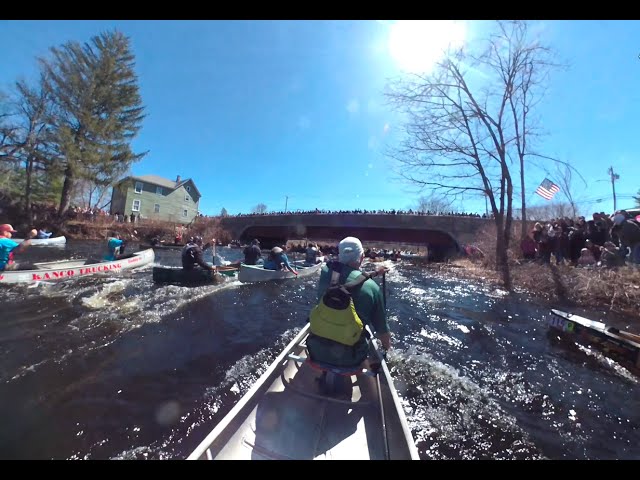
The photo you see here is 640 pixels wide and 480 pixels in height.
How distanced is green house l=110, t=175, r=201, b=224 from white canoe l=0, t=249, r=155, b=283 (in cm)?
2886

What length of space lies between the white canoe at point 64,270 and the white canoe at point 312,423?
1038 centimetres

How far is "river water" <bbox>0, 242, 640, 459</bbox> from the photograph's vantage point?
123 inches

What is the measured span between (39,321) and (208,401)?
5257mm

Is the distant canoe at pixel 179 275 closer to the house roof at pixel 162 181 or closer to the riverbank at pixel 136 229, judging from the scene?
the riverbank at pixel 136 229

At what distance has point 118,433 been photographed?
306 centimetres

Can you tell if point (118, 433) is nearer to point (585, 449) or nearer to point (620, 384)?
point (585, 449)

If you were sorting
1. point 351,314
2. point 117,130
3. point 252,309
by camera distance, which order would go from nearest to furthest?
1. point 351,314
2. point 252,309
3. point 117,130

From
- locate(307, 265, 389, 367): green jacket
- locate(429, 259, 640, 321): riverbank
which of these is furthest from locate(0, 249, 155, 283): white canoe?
locate(429, 259, 640, 321): riverbank

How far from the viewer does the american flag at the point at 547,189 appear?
1486cm

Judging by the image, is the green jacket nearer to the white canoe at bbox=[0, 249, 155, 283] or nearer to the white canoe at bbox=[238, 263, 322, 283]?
the white canoe at bbox=[238, 263, 322, 283]

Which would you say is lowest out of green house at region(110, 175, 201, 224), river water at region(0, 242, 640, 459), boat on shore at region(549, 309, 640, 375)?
river water at region(0, 242, 640, 459)

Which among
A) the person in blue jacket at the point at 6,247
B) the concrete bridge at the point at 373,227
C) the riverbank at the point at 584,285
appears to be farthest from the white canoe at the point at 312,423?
the concrete bridge at the point at 373,227
